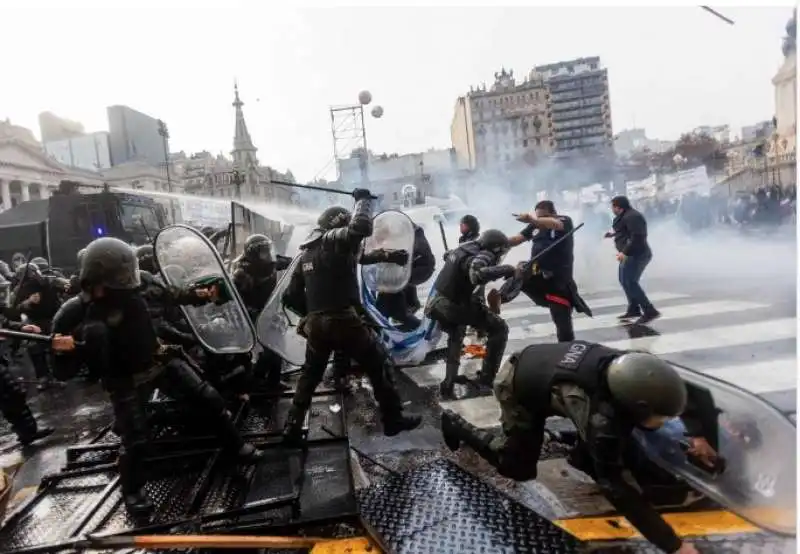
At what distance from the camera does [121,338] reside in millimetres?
3207

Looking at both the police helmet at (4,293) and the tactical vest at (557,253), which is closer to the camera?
the tactical vest at (557,253)

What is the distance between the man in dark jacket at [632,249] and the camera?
657 centimetres

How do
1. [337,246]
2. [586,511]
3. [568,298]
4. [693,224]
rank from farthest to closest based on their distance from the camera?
[693,224] < [568,298] < [337,246] < [586,511]

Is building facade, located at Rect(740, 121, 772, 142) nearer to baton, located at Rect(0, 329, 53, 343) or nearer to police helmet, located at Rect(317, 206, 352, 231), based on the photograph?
police helmet, located at Rect(317, 206, 352, 231)

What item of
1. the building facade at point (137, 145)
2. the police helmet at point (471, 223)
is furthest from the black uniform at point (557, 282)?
the building facade at point (137, 145)

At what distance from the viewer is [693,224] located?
11.5m

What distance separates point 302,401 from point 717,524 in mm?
2639

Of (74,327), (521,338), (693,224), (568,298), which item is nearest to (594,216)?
(693,224)

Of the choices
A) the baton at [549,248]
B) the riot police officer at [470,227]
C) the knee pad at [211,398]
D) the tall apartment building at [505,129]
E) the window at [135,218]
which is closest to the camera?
the knee pad at [211,398]

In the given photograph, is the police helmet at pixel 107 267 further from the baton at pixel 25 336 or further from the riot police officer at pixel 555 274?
the riot police officer at pixel 555 274

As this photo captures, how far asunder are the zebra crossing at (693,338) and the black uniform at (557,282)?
887mm

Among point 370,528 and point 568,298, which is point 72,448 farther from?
point 568,298

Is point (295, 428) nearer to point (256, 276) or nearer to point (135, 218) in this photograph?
point (256, 276)

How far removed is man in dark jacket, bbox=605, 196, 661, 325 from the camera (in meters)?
6.57
